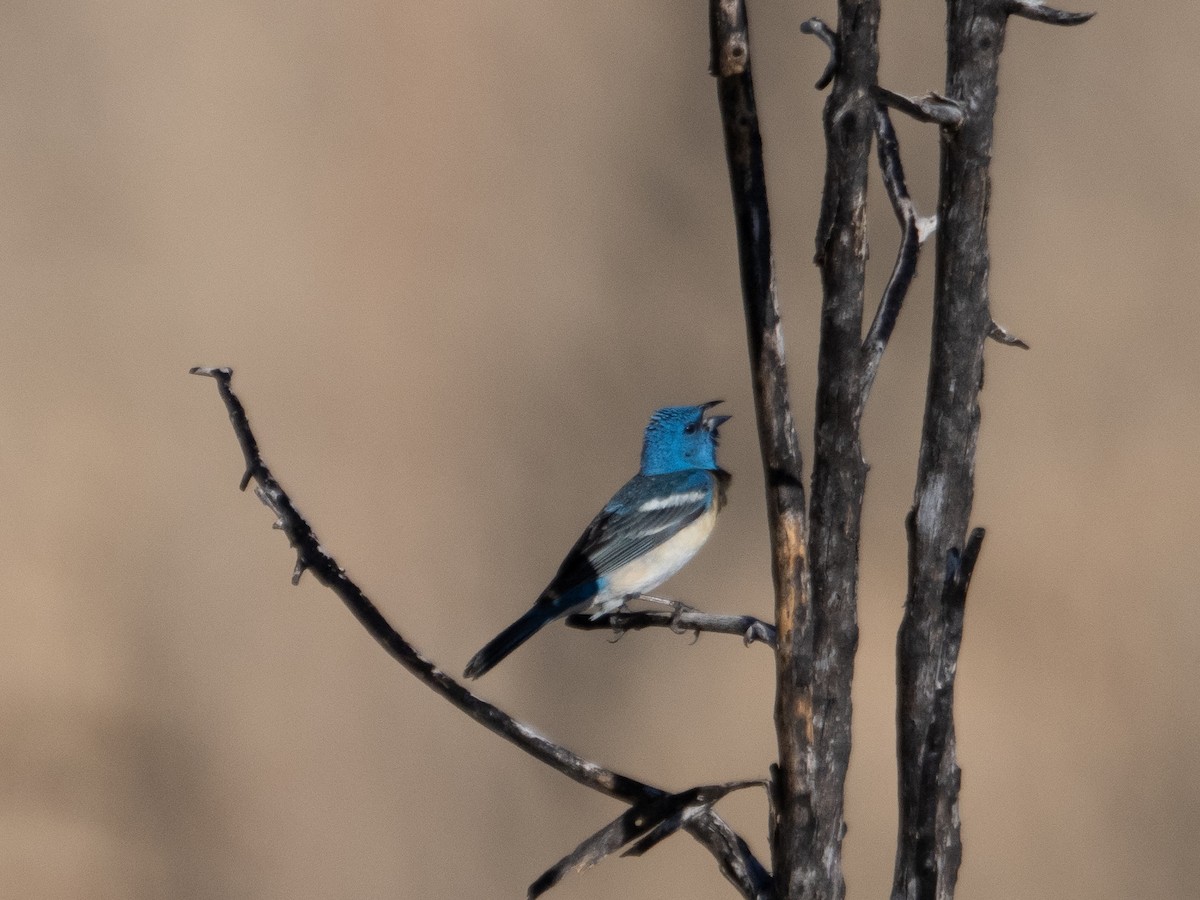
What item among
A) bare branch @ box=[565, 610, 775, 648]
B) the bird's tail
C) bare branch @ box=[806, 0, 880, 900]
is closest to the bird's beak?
the bird's tail

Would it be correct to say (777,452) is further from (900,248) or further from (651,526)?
(651,526)

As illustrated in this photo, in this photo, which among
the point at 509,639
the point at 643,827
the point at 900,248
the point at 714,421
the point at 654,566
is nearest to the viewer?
the point at 643,827

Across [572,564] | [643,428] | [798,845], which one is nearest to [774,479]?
[798,845]

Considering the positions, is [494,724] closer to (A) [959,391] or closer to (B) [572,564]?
(A) [959,391]

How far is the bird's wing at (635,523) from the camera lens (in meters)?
4.00

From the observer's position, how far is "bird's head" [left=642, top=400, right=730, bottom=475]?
4.42 m

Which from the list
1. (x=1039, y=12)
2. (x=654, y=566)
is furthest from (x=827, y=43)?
(x=654, y=566)

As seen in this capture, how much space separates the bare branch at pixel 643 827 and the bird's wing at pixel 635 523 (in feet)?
7.43

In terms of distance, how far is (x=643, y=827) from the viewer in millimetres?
1562

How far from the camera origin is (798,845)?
146cm

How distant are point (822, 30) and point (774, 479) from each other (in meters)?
0.57

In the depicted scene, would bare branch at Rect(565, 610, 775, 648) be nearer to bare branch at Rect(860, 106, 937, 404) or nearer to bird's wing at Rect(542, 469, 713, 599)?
bare branch at Rect(860, 106, 937, 404)

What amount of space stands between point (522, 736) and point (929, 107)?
0.96 meters

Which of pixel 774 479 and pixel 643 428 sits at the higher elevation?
pixel 643 428
